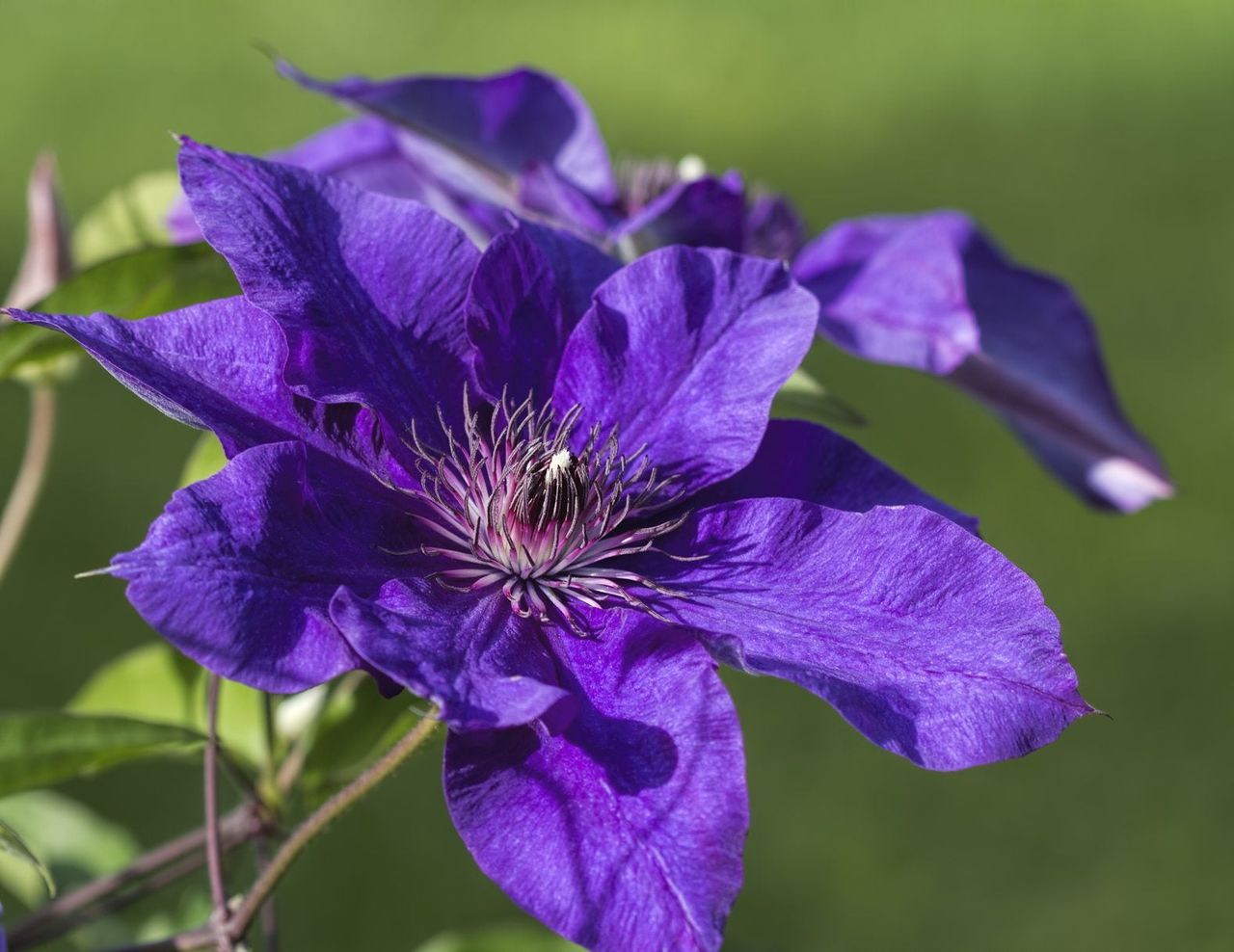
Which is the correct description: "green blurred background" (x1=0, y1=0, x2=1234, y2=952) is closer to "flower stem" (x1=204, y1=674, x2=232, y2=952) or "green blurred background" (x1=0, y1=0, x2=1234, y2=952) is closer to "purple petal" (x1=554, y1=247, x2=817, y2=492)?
"flower stem" (x1=204, y1=674, x2=232, y2=952)

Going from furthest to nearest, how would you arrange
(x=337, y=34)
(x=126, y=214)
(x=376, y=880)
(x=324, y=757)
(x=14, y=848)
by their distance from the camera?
A: (x=337, y=34) < (x=376, y=880) < (x=126, y=214) < (x=324, y=757) < (x=14, y=848)

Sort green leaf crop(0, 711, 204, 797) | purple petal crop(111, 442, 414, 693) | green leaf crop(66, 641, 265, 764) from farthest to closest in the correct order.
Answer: green leaf crop(66, 641, 265, 764)
green leaf crop(0, 711, 204, 797)
purple petal crop(111, 442, 414, 693)

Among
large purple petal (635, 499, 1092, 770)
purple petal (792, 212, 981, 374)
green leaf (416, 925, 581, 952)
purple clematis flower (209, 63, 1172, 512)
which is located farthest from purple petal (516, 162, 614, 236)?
green leaf (416, 925, 581, 952)

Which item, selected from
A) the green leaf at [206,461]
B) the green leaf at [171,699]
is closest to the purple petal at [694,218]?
the green leaf at [206,461]

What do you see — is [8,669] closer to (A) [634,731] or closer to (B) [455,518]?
(B) [455,518]

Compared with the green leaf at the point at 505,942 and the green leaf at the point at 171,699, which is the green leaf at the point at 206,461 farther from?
the green leaf at the point at 505,942

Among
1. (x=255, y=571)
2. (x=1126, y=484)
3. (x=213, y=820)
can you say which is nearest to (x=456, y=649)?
(x=255, y=571)

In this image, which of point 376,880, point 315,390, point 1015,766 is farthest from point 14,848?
point 1015,766
